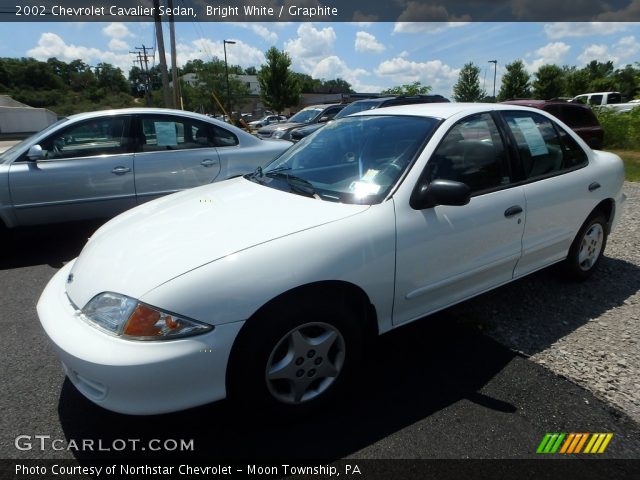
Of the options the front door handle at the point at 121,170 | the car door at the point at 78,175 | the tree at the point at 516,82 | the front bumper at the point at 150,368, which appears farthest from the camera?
the tree at the point at 516,82

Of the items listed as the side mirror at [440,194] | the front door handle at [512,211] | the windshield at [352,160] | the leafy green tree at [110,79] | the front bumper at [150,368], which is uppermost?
the leafy green tree at [110,79]

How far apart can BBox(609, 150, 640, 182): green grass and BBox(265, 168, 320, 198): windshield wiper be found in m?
8.50

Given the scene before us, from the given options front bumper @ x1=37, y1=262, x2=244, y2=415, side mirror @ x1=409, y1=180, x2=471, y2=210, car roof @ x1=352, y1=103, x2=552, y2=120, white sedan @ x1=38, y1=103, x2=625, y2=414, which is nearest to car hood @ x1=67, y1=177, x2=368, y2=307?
white sedan @ x1=38, y1=103, x2=625, y2=414

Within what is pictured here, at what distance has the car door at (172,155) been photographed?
5234mm

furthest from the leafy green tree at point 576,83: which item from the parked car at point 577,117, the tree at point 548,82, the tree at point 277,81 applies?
the parked car at point 577,117

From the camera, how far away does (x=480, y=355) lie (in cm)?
289

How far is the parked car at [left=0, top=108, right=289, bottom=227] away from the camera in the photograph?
15.8ft

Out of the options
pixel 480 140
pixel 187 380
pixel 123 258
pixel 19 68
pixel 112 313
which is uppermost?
pixel 19 68

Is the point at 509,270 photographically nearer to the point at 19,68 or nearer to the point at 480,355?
the point at 480,355

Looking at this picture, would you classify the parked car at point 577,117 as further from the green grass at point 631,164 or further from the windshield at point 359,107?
the windshield at point 359,107

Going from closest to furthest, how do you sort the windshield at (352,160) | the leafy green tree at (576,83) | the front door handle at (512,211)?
the windshield at (352,160) → the front door handle at (512,211) → the leafy green tree at (576,83)

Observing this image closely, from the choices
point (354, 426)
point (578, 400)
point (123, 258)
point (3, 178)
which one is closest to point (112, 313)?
point (123, 258)

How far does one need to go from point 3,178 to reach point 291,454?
4.46m

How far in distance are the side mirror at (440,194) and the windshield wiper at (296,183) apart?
1.91ft
